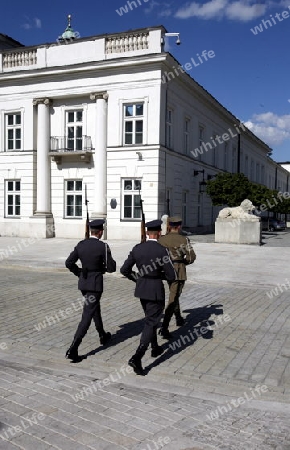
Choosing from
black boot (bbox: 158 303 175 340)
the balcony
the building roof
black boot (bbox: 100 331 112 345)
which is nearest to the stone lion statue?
the balcony

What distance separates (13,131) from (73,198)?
5764 mm

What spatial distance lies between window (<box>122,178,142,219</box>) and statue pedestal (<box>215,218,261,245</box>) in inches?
186

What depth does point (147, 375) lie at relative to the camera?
4.86 m

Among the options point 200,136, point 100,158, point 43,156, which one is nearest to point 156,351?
point 100,158

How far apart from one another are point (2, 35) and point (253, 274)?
24920 millimetres

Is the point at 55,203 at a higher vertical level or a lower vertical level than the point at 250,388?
higher

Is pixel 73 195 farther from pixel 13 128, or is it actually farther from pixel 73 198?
pixel 13 128

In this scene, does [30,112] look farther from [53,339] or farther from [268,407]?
[268,407]

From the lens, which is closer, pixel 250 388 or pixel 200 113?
pixel 250 388

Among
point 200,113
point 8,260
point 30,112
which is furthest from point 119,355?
point 200,113

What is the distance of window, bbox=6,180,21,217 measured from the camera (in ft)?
83.4

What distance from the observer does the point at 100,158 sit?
23.1m

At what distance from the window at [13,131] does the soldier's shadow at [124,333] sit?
20944 millimetres

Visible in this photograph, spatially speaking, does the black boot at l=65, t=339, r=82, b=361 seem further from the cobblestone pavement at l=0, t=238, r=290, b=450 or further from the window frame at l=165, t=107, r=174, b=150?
the window frame at l=165, t=107, r=174, b=150
